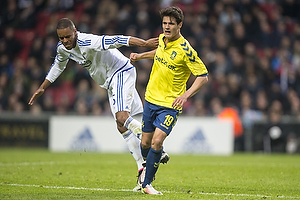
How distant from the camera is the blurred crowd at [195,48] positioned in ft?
51.5

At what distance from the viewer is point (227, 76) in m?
16.1

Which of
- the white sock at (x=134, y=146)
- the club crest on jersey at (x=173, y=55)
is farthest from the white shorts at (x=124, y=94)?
the club crest on jersey at (x=173, y=55)

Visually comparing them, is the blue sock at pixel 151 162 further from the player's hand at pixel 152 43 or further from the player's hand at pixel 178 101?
the player's hand at pixel 152 43

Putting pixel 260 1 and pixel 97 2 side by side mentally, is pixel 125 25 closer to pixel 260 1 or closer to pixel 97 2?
pixel 97 2

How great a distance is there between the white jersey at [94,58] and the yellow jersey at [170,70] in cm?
105

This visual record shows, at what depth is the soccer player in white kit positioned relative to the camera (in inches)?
274

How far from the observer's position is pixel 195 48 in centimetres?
1669

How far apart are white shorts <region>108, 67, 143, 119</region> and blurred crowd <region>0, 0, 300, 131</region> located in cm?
796

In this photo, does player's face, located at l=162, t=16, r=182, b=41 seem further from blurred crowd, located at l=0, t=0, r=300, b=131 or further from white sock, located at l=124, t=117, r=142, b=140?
blurred crowd, located at l=0, t=0, r=300, b=131

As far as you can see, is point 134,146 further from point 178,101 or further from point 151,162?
point 178,101

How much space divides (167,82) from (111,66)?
1.53 metres

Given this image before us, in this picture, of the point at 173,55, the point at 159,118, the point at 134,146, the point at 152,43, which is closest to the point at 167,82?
the point at 173,55

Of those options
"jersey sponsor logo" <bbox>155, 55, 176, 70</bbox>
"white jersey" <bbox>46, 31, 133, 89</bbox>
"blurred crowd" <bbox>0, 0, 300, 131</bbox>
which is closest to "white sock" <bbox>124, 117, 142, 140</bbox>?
"white jersey" <bbox>46, 31, 133, 89</bbox>

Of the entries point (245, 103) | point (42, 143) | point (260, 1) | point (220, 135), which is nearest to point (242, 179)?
point (220, 135)
